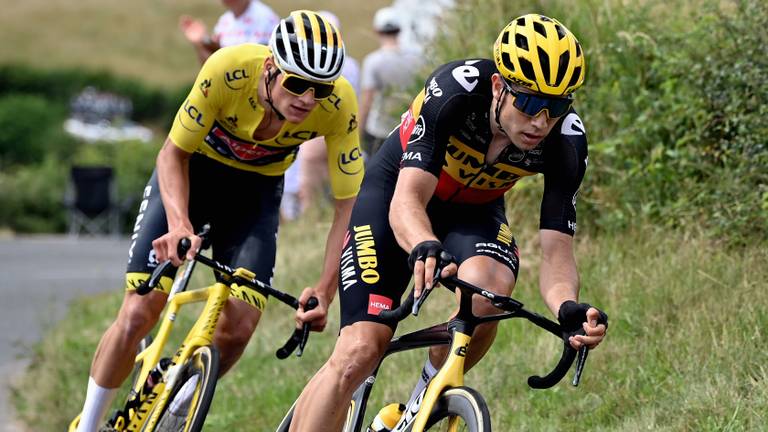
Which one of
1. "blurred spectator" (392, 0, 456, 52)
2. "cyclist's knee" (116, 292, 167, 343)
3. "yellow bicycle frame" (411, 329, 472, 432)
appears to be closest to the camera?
"yellow bicycle frame" (411, 329, 472, 432)

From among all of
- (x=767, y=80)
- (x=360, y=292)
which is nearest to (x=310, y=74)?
(x=360, y=292)

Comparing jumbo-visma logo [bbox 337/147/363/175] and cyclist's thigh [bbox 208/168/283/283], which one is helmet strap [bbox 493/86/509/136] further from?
cyclist's thigh [bbox 208/168/283/283]

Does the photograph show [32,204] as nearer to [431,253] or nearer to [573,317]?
[431,253]

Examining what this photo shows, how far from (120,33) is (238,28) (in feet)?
246

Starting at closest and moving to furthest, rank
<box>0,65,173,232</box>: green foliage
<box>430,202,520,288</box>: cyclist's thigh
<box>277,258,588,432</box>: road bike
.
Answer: <box>277,258,588,432</box>: road bike
<box>430,202,520,288</box>: cyclist's thigh
<box>0,65,173,232</box>: green foliage

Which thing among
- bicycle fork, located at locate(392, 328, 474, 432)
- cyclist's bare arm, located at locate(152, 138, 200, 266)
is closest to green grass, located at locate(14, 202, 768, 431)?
bicycle fork, located at locate(392, 328, 474, 432)

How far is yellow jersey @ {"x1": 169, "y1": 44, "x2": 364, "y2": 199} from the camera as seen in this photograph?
582 centimetres

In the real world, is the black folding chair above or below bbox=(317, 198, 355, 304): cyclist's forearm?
below

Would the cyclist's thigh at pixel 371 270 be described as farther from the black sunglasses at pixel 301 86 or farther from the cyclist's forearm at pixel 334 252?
the black sunglasses at pixel 301 86

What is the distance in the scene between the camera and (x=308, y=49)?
17.9ft

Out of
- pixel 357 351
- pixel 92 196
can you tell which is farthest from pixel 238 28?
pixel 92 196

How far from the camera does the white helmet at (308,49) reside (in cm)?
542

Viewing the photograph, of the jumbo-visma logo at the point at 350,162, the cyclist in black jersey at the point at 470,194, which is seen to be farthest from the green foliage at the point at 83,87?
the cyclist in black jersey at the point at 470,194

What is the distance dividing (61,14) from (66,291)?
7294cm
